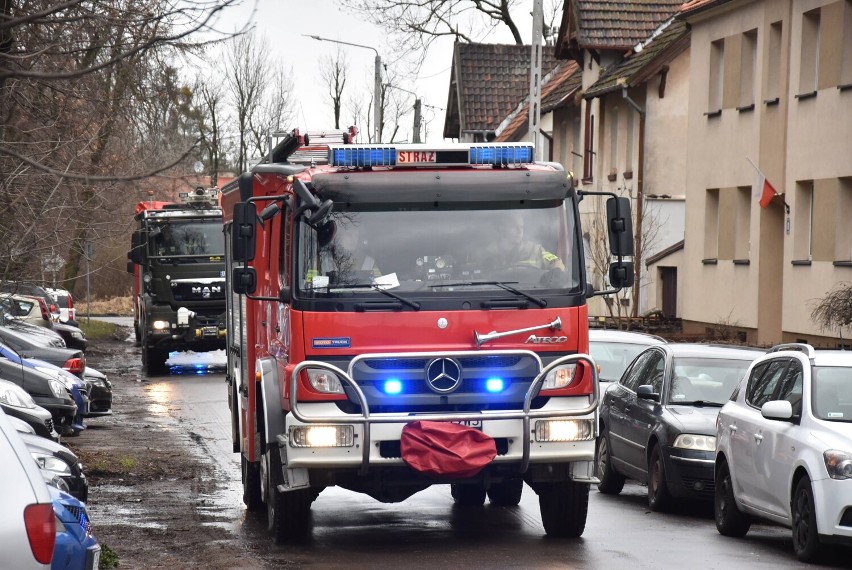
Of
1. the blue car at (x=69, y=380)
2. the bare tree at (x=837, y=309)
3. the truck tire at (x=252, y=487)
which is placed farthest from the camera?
the bare tree at (x=837, y=309)

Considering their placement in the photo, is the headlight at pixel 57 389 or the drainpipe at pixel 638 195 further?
the drainpipe at pixel 638 195

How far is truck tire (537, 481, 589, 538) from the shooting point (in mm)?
11810

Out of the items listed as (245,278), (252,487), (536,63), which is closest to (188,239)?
(536,63)

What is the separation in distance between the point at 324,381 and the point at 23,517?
471cm

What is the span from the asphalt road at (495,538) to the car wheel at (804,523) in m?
0.12

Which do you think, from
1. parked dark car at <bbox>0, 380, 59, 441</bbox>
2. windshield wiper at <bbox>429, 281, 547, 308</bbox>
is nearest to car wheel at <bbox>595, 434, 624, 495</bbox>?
windshield wiper at <bbox>429, 281, 547, 308</bbox>

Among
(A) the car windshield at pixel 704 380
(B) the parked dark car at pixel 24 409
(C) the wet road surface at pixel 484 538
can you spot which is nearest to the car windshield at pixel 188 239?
(C) the wet road surface at pixel 484 538

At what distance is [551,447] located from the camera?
11.1 meters

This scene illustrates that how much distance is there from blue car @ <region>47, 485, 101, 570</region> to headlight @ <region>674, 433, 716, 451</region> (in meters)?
7.11

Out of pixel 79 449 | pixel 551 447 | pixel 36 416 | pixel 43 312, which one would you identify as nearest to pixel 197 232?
pixel 43 312

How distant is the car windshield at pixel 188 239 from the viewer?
33969 mm

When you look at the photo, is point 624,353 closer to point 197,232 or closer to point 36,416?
point 36,416

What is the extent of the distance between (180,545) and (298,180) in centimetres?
294

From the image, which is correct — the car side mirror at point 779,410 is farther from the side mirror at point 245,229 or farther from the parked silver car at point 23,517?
the parked silver car at point 23,517
